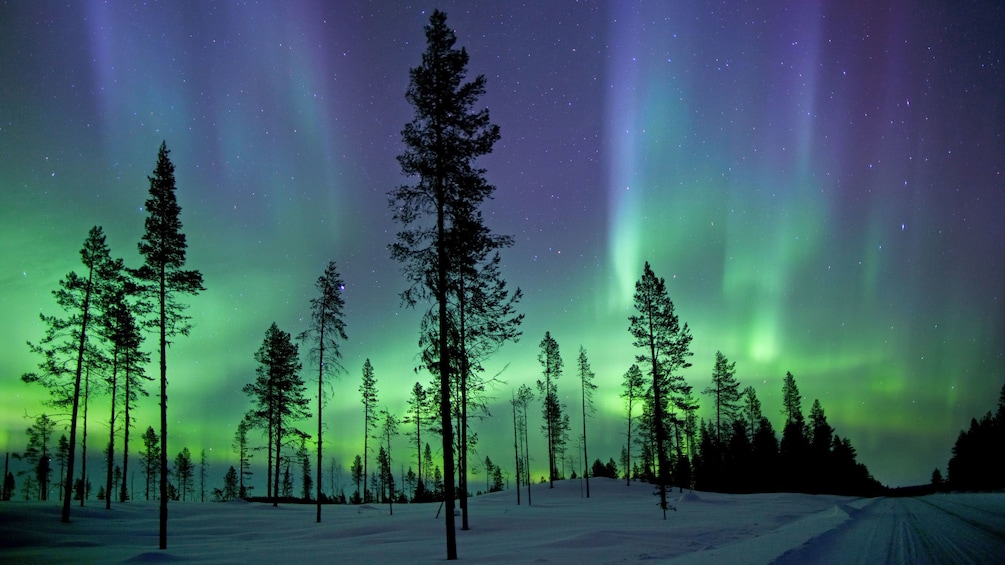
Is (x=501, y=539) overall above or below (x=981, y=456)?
above

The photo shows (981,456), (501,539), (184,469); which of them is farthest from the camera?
(184,469)

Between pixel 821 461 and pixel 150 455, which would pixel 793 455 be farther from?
pixel 150 455

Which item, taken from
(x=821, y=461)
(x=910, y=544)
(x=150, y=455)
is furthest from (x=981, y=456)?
(x=150, y=455)

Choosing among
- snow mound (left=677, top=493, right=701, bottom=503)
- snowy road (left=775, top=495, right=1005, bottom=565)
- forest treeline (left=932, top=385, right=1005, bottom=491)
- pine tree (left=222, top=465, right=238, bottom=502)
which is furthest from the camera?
pine tree (left=222, top=465, right=238, bottom=502)

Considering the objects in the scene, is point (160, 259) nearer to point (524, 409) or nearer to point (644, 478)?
point (524, 409)

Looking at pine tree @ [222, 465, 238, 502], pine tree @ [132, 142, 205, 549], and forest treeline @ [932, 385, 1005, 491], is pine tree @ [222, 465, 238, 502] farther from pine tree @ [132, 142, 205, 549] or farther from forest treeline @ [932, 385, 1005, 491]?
forest treeline @ [932, 385, 1005, 491]

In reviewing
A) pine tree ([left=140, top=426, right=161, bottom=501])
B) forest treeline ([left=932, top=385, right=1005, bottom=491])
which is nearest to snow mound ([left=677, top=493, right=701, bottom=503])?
forest treeline ([left=932, top=385, right=1005, bottom=491])

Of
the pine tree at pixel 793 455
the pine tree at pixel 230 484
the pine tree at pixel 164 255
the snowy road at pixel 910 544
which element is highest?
the pine tree at pixel 164 255

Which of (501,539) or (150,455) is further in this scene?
(150,455)

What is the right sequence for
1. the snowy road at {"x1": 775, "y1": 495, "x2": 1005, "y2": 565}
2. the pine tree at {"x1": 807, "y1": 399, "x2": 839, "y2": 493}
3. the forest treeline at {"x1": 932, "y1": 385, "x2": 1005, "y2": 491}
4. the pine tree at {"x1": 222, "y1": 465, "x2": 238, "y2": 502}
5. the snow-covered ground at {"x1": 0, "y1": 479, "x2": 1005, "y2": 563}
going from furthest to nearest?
the pine tree at {"x1": 222, "y1": 465, "x2": 238, "y2": 502}
the pine tree at {"x1": 807, "y1": 399, "x2": 839, "y2": 493}
the forest treeline at {"x1": 932, "y1": 385, "x2": 1005, "y2": 491}
the snow-covered ground at {"x1": 0, "y1": 479, "x2": 1005, "y2": 563}
the snowy road at {"x1": 775, "y1": 495, "x2": 1005, "y2": 565}

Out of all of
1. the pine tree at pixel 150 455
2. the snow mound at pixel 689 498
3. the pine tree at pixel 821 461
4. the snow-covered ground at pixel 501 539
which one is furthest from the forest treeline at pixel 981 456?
the pine tree at pixel 150 455

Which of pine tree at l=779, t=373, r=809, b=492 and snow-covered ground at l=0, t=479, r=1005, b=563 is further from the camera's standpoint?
pine tree at l=779, t=373, r=809, b=492

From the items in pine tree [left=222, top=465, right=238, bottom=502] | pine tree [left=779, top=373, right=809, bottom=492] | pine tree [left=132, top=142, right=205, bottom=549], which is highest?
pine tree [left=132, top=142, right=205, bottom=549]

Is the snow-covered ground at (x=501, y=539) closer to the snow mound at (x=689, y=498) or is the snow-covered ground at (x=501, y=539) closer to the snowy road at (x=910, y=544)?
the snowy road at (x=910, y=544)
